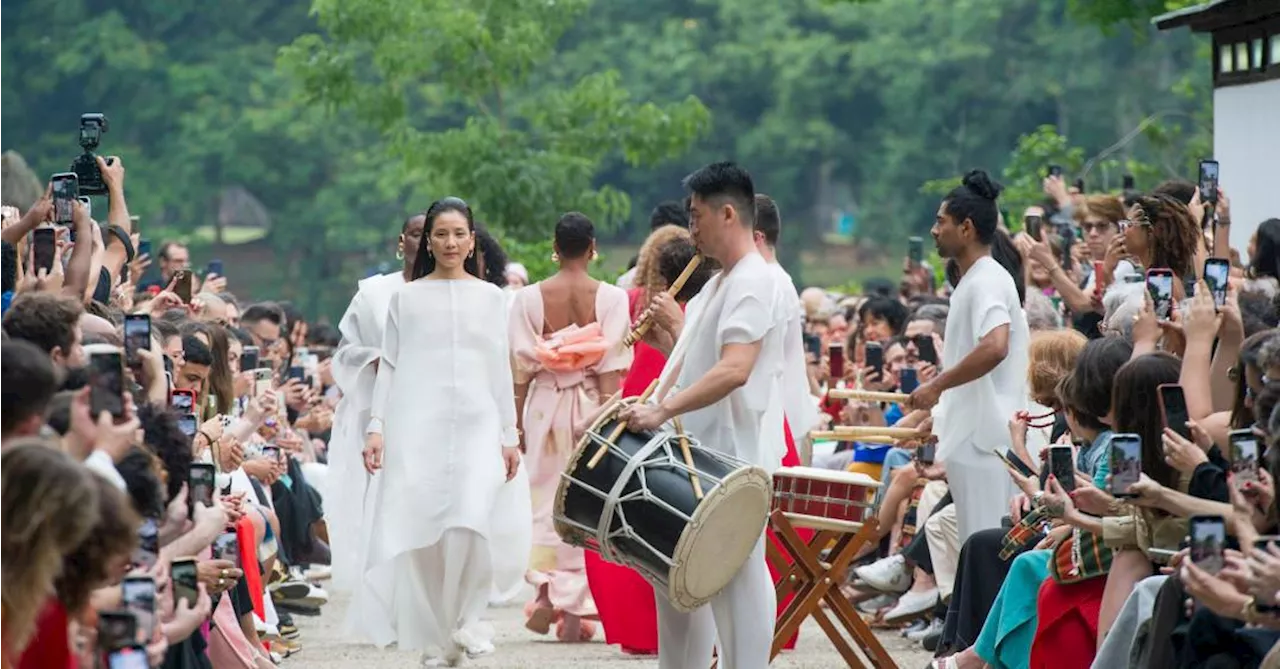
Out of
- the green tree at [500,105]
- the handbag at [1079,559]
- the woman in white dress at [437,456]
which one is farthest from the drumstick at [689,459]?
the green tree at [500,105]

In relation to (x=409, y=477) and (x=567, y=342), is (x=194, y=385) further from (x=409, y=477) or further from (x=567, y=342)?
(x=567, y=342)

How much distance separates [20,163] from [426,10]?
14600 mm

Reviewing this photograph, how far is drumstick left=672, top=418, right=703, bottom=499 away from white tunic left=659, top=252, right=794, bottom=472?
0.73 feet

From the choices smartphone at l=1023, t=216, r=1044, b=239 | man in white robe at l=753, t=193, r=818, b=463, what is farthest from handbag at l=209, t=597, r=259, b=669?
smartphone at l=1023, t=216, r=1044, b=239

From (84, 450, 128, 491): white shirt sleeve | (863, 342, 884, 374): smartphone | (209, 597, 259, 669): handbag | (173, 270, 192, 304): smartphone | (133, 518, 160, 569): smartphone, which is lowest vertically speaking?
(209, 597, 259, 669): handbag

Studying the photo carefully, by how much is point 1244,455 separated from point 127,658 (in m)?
2.79

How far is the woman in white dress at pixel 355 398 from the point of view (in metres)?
11.0

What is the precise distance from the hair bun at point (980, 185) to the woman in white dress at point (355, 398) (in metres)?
2.62

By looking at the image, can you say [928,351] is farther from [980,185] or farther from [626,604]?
[626,604]

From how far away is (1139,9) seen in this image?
21734mm

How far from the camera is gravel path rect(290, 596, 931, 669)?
9.94 metres

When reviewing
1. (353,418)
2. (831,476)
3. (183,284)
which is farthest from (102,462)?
(353,418)

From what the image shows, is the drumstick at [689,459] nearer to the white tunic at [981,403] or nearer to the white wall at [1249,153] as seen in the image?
the white tunic at [981,403]

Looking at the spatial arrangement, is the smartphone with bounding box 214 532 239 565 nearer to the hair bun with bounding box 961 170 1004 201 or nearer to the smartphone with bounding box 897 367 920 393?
the hair bun with bounding box 961 170 1004 201
